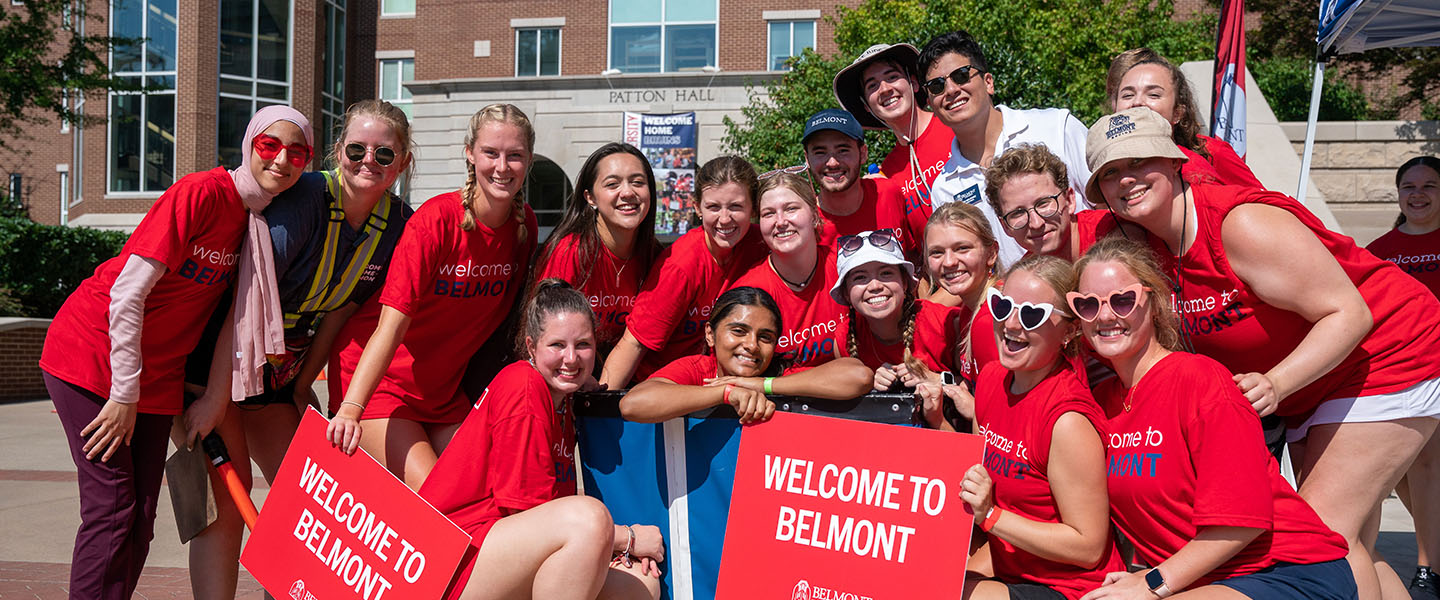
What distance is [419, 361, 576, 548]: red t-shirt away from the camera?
3.53 meters

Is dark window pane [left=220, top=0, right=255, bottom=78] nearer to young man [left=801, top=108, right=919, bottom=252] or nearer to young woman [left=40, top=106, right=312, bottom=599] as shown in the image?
young woman [left=40, top=106, right=312, bottom=599]

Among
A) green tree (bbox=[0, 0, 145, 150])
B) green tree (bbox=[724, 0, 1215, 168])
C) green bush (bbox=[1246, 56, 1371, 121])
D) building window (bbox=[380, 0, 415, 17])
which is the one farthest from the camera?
building window (bbox=[380, 0, 415, 17])

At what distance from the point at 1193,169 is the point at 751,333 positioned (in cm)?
170

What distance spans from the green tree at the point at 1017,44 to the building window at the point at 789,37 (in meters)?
5.50

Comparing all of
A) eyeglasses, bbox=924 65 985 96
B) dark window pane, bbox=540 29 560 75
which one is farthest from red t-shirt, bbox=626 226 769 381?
dark window pane, bbox=540 29 560 75

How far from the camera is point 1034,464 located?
313 centimetres

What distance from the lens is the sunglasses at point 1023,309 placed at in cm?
312

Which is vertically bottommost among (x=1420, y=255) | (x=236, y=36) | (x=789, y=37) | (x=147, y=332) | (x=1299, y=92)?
(x=147, y=332)

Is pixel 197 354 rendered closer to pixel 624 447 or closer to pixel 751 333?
pixel 624 447

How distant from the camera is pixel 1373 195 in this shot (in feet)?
45.9

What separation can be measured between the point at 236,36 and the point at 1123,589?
109 feet

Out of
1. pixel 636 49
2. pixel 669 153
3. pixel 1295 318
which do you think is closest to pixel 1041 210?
pixel 1295 318

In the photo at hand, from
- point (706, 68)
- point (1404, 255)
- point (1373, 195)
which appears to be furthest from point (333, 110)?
point (1404, 255)

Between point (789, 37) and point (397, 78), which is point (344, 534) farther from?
point (397, 78)
